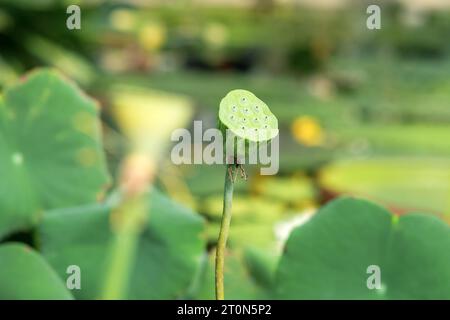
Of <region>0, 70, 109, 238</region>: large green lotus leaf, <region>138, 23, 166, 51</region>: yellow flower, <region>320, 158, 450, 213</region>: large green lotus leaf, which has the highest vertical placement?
<region>138, 23, 166, 51</region>: yellow flower

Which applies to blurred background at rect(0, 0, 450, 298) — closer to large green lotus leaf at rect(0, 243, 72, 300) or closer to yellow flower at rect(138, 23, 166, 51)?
yellow flower at rect(138, 23, 166, 51)

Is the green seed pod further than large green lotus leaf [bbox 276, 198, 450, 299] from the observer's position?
No

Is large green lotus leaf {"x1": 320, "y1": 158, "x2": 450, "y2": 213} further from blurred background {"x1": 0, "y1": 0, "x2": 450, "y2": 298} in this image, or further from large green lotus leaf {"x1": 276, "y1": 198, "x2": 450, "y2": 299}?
large green lotus leaf {"x1": 276, "y1": 198, "x2": 450, "y2": 299}

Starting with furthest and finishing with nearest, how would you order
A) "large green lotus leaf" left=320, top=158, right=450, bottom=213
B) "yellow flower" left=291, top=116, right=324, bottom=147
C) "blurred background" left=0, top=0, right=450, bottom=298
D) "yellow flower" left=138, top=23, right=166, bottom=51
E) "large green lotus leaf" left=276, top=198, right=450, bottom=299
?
1. "yellow flower" left=138, top=23, right=166, bottom=51
2. "yellow flower" left=291, top=116, right=324, bottom=147
3. "blurred background" left=0, top=0, right=450, bottom=298
4. "large green lotus leaf" left=320, top=158, right=450, bottom=213
5. "large green lotus leaf" left=276, top=198, right=450, bottom=299

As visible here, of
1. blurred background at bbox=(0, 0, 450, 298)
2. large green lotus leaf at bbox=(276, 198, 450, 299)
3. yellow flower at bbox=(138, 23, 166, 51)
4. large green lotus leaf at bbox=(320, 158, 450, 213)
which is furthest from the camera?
yellow flower at bbox=(138, 23, 166, 51)

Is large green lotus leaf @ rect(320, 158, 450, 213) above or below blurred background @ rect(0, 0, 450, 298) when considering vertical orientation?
below

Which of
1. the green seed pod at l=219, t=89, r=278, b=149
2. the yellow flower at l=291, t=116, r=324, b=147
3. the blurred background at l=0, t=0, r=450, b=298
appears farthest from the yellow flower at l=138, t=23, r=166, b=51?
the green seed pod at l=219, t=89, r=278, b=149
